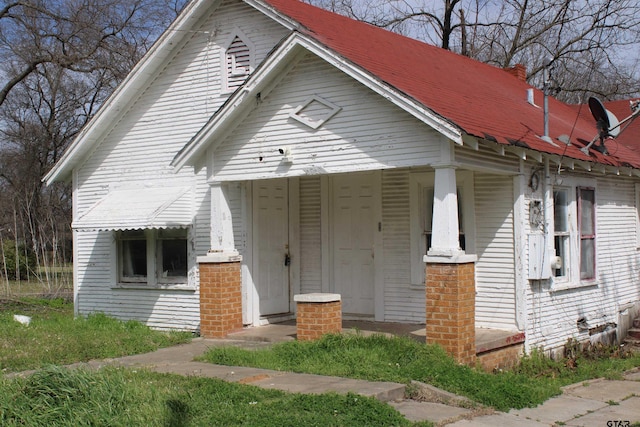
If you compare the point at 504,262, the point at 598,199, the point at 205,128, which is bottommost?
the point at 504,262

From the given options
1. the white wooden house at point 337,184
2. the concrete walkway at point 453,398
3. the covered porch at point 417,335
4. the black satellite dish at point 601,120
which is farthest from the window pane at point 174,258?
the black satellite dish at point 601,120

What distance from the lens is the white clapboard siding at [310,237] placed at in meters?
13.8

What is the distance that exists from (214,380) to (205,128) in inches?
183

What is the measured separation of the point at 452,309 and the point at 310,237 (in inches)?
183

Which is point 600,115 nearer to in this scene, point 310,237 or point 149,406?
point 310,237

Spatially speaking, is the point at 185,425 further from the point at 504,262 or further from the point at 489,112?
the point at 489,112

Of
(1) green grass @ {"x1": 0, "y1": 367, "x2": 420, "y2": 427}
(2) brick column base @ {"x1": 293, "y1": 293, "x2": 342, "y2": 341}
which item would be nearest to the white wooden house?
(2) brick column base @ {"x1": 293, "y1": 293, "x2": 342, "y2": 341}

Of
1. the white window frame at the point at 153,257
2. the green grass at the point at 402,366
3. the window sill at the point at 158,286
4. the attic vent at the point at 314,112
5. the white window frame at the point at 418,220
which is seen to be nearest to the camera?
the green grass at the point at 402,366

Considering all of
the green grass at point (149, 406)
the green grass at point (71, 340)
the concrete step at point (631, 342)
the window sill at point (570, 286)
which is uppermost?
the window sill at point (570, 286)

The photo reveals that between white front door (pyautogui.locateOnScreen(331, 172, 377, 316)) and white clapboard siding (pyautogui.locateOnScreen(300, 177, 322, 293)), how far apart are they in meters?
0.30

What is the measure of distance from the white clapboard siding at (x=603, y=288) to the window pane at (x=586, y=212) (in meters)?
0.24

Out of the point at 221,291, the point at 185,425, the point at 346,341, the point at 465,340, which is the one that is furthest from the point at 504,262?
the point at 185,425

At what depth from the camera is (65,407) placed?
6727 millimetres

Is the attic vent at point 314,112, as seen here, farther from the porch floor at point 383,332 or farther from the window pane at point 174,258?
the window pane at point 174,258
